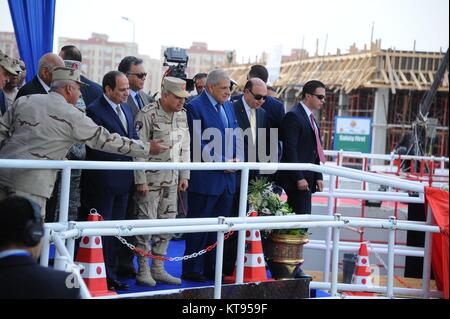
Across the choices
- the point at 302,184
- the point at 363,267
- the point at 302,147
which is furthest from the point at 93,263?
the point at 363,267

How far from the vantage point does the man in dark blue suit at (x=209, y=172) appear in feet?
24.2

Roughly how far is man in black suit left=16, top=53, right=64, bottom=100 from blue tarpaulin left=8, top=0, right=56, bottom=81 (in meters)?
1.31

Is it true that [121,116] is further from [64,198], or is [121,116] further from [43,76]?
[64,198]

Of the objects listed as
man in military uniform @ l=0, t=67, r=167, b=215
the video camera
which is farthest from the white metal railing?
the video camera

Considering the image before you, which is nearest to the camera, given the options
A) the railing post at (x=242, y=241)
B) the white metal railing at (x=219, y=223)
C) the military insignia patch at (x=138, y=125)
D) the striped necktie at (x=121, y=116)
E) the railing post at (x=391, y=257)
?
the white metal railing at (x=219, y=223)

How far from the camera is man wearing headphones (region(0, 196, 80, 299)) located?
355cm

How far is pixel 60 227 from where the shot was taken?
544 centimetres

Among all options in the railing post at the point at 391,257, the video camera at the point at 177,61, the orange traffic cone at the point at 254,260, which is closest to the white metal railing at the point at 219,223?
the railing post at the point at 391,257

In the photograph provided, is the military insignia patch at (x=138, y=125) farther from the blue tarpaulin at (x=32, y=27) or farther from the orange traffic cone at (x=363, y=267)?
the orange traffic cone at (x=363, y=267)

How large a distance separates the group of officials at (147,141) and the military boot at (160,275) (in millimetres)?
11

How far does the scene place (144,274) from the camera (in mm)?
6934

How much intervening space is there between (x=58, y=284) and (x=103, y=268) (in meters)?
2.44

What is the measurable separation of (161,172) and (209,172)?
1.66 ft

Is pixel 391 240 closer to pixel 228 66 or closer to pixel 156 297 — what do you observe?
pixel 156 297
